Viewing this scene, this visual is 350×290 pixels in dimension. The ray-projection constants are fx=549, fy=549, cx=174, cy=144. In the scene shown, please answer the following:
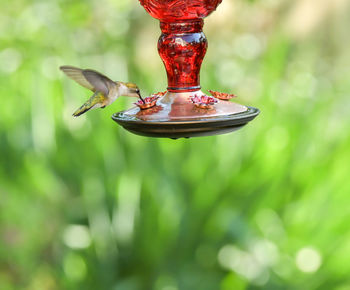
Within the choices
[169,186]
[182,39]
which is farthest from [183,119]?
[169,186]

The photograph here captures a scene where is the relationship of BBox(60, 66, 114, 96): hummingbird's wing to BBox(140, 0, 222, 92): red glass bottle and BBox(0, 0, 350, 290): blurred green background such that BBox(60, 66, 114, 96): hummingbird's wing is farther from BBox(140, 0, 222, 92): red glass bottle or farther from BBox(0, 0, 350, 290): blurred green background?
BBox(0, 0, 350, 290): blurred green background

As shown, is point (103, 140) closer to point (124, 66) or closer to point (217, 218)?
point (124, 66)

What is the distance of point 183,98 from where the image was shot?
3.08ft

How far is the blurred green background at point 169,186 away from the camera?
2.34m

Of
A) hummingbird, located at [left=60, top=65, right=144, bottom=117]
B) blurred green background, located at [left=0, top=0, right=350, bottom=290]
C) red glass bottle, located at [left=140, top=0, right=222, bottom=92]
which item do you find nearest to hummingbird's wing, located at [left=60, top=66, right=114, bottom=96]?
hummingbird, located at [left=60, top=65, right=144, bottom=117]

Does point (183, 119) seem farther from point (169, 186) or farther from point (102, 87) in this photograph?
point (169, 186)

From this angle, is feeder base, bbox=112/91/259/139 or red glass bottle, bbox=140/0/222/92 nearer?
feeder base, bbox=112/91/259/139

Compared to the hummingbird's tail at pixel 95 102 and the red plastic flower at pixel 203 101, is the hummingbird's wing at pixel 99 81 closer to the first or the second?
the hummingbird's tail at pixel 95 102

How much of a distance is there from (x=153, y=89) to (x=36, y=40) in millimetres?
976

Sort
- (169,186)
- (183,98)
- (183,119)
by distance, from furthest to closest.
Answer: (169,186)
(183,98)
(183,119)

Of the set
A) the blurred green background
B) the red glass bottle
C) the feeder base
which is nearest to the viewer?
the feeder base

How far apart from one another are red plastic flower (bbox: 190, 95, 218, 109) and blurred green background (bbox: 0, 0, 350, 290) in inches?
56.2

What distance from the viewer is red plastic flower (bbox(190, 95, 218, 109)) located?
88 cm

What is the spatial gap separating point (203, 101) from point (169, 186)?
5.38 ft
